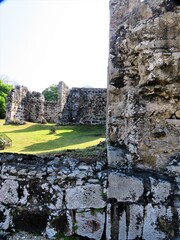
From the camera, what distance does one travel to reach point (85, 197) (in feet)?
6.81

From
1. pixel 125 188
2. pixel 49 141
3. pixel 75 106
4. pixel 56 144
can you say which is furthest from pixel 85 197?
pixel 75 106

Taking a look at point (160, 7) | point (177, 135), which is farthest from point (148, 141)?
point (160, 7)

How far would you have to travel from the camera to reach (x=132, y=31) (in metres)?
2.23

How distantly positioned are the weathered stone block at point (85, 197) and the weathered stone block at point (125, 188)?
3.6 inches

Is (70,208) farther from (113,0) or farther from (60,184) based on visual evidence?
(113,0)

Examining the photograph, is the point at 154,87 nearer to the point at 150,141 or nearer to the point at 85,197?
the point at 150,141

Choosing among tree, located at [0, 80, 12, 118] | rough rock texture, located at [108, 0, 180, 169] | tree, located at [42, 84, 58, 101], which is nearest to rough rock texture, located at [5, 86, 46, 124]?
tree, located at [0, 80, 12, 118]

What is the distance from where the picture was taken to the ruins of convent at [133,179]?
2.00 metres

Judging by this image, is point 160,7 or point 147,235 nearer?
point 147,235

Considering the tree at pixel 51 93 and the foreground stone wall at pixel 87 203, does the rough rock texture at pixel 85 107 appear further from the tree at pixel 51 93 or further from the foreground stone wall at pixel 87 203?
the tree at pixel 51 93

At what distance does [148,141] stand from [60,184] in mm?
829

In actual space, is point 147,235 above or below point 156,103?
below

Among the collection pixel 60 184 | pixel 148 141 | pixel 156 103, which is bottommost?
pixel 60 184

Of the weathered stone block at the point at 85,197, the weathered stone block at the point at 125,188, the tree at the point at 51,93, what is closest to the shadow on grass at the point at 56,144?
the weathered stone block at the point at 85,197
